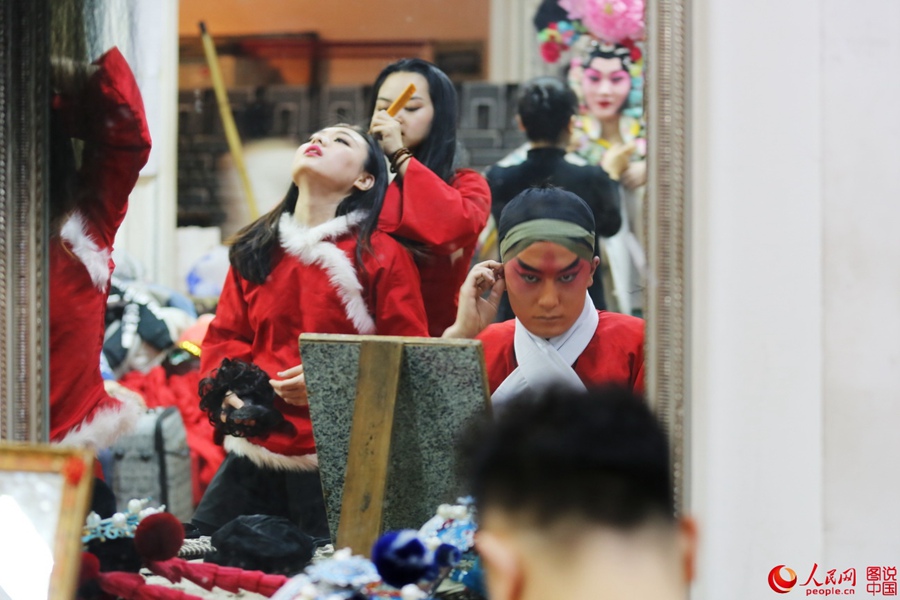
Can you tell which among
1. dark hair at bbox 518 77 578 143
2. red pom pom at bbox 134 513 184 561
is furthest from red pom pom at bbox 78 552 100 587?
dark hair at bbox 518 77 578 143

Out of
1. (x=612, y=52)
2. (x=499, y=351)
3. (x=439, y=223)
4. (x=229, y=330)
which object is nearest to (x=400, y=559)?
(x=499, y=351)

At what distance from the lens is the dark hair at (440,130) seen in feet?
8.43

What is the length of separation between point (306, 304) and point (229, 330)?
25cm

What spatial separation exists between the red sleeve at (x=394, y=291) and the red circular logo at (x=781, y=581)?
0.92m

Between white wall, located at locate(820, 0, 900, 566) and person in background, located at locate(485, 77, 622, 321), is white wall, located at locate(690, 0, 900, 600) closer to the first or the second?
white wall, located at locate(820, 0, 900, 566)

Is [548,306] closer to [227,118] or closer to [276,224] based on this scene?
[276,224]

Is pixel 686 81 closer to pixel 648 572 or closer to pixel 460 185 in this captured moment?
pixel 460 185

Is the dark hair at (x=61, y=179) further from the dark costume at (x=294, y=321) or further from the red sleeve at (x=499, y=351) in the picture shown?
the red sleeve at (x=499, y=351)

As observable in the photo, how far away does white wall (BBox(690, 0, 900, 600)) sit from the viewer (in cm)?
218

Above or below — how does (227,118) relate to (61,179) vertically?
above

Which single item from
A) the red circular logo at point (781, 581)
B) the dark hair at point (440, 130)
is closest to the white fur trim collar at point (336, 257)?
the dark hair at point (440, 130)

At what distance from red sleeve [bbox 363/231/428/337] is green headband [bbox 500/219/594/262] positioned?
258 millimetres

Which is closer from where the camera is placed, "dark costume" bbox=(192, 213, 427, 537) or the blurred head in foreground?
the blurred head in foreground

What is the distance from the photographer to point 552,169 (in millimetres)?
2541
